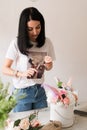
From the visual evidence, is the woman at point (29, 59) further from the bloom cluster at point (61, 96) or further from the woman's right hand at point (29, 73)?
the bloom cluster at point (61, 96)

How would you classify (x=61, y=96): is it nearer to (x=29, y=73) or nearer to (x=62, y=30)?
(x=29, y=73)

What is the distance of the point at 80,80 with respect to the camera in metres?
2.58

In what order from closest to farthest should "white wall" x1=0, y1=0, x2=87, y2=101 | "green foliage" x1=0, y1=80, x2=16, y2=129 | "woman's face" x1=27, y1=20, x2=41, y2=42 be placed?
"green foliage" x1=0, y1=80, x2=16, y2=129 → "woman's face" x1=27, y1=20, x2=41, y2=42 → "white wall" x1=0, y1=0, x2=87, y2=101

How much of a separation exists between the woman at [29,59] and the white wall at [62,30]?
2.22 feet

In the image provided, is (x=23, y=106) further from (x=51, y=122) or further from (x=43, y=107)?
(x=51, y=122)

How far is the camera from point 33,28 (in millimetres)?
1703

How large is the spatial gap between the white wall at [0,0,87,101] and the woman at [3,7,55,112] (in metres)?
0.68

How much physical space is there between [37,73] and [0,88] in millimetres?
691

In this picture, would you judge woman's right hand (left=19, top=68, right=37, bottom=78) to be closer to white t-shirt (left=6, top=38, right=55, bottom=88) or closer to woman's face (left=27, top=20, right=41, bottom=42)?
white t-shirt (left=6, top=38, right=55, bottom=88)

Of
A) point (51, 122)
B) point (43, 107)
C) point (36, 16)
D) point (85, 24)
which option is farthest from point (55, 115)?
point (85, 24)

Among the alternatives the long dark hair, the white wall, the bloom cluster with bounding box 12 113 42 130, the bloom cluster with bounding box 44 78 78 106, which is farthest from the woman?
the white wall

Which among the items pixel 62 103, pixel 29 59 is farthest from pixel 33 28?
pixel 62 103

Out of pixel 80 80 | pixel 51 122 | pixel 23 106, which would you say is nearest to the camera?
pixel 51 122

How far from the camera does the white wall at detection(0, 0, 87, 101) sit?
2.38 m
